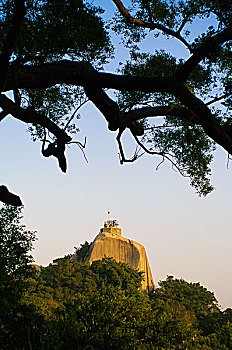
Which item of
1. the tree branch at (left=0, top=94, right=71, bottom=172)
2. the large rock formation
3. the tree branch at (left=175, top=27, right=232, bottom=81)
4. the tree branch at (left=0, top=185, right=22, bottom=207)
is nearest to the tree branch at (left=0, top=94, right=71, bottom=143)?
the tree branch at (left=0, top=94, right=71, bottom=172)

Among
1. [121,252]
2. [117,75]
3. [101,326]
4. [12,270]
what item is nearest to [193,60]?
[117,75]

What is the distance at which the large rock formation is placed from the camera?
68.6 meters

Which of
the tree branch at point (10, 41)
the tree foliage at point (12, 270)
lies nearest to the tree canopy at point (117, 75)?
the tree branch at point (10, 41)

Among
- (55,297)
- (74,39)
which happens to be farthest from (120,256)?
(74,39)

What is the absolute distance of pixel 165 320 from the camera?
19.3 metres

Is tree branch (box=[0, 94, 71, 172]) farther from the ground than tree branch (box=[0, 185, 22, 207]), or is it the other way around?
tree branch (box=[0, 94, 71, 172])

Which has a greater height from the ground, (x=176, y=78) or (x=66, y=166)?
(x=176, y=78)

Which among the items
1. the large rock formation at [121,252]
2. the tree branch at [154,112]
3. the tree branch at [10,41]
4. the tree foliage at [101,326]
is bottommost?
the tree foliage at [101,326]

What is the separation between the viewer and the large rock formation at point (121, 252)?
225ft

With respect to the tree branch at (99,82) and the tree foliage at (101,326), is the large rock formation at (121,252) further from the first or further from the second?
the tree branch at (99,82)

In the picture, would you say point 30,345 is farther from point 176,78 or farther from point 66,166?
point 176,78

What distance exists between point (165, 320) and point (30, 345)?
951 centimetres

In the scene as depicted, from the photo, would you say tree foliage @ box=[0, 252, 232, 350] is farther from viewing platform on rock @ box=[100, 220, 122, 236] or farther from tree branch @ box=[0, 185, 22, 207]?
viewing platform on rock @ box=[100, 220, 122, 236]

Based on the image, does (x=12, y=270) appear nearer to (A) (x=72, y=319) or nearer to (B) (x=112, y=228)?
(A) (x=72, y=319)
